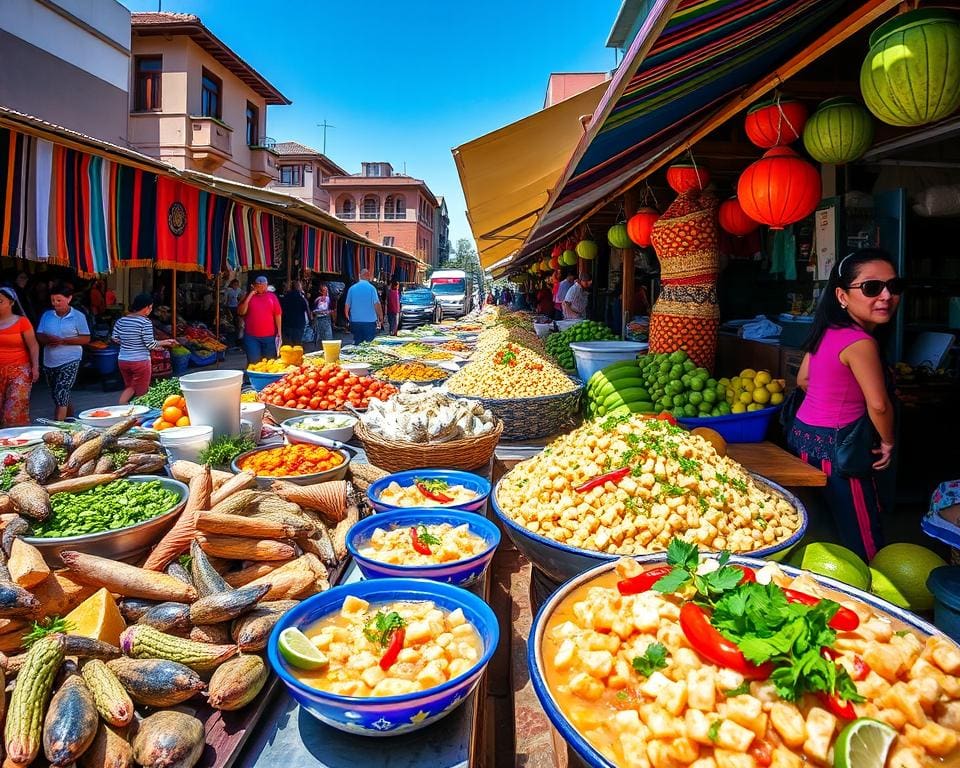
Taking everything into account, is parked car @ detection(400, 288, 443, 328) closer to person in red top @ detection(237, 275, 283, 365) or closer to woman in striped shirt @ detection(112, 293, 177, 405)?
person in red top @ detection(237, 275, 283, 365)

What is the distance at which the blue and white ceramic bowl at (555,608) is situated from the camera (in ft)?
3.54

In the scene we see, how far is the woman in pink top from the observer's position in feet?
9.07

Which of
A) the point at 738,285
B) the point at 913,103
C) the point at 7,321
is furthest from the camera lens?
the point at 738,285

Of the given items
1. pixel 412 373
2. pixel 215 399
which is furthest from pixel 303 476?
pixel 412 373

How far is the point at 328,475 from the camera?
2576 millimetres

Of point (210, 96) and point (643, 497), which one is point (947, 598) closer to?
point (643, 497)

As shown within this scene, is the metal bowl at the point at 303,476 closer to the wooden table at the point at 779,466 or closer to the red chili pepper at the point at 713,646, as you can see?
the red chili pepper at the point at 713,646

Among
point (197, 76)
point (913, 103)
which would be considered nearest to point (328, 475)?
point (913, 103)

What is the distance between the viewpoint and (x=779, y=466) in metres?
3.10

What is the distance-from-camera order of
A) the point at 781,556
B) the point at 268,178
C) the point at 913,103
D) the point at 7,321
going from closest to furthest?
the point at 781,556
the point at 913,103
the point at 7,321
the point at 268,178

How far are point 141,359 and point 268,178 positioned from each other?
1820 centimetres

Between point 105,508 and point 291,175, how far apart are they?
1720 inches

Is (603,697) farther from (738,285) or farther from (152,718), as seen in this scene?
(738,285)

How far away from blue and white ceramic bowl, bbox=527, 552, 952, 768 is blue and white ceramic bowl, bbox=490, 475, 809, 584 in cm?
12
